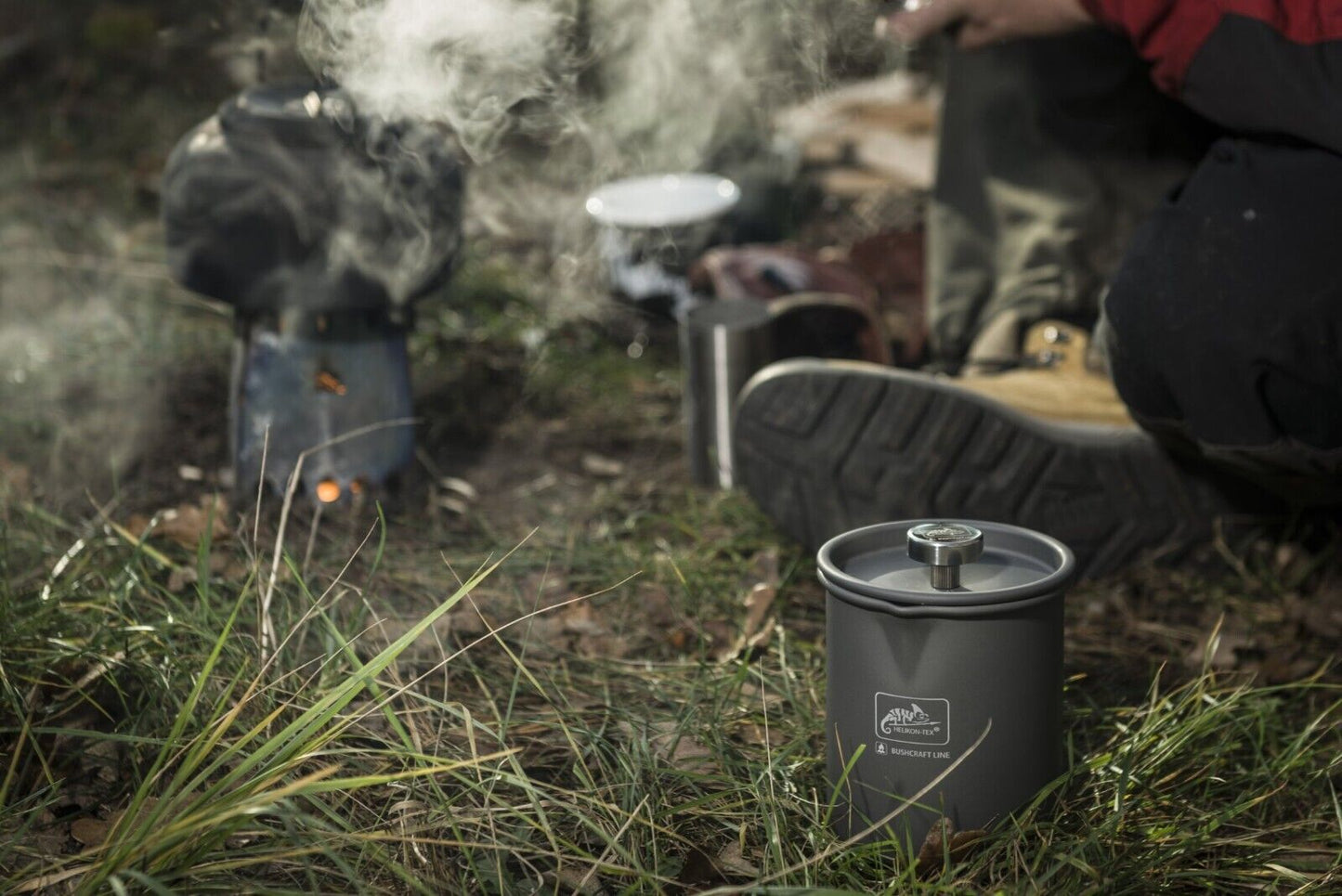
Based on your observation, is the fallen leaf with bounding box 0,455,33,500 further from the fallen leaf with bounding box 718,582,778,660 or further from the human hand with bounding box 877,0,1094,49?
the human hand with bounding box 877,0,1094,49

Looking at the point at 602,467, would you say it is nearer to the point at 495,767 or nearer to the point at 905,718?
the point at 495,767

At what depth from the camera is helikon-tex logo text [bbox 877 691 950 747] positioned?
4.73 feet

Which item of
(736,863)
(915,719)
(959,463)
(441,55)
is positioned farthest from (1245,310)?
(441,55)

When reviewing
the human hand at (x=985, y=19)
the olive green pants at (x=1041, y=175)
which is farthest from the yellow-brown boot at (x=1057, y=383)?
the human hand at (x=985, y=19)

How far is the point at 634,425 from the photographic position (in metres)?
3.13

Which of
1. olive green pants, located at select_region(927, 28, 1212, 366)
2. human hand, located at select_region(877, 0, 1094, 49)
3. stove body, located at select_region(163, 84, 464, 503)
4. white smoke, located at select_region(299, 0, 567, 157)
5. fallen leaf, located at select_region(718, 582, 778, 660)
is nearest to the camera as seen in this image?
fallen leaf, located at select_region(718, 582, 778, 660)

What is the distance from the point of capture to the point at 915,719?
4.75 feet

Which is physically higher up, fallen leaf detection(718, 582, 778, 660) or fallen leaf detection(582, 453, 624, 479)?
fallen leaf detection(718, 582, 778, 660)

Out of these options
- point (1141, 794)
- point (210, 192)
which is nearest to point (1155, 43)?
point (1141, 794)

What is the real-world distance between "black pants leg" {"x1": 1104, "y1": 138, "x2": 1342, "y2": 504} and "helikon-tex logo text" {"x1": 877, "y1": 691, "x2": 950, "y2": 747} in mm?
773

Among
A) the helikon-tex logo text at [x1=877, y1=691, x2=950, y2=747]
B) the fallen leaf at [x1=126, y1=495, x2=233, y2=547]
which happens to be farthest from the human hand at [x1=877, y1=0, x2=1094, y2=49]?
the fallen leaf at [x1=126, y1=495, x2=233, y2=547]

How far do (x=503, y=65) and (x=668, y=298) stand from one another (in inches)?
36.9

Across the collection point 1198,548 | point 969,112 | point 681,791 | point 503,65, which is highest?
point 503,65

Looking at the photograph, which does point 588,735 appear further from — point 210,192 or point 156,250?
point 156,250
